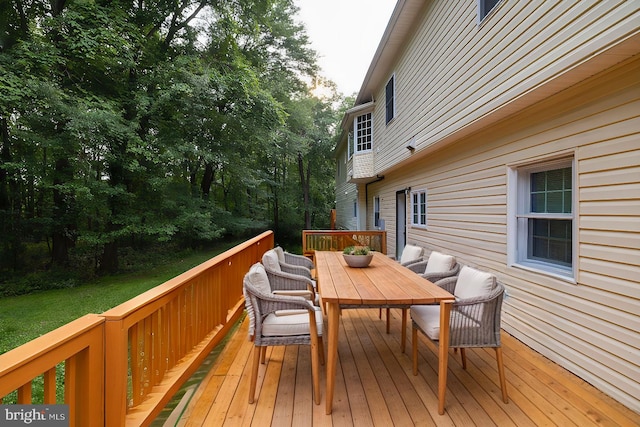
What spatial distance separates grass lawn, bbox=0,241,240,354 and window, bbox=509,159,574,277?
24.5ft

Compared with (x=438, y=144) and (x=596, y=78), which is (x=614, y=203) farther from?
(x=438, y=144)

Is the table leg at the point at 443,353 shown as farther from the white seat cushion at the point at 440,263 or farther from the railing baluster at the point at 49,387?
the railing baluster at the point at 49,387

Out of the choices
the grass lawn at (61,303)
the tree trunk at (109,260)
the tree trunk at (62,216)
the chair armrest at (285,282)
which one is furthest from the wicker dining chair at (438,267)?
the tree trunk at (109,260)

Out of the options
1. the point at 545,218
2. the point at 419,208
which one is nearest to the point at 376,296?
the point at 545,218

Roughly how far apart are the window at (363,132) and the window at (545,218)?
20.8 feet

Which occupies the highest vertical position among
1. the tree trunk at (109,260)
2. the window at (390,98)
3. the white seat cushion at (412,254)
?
the window at (390,98)

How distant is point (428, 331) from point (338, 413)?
2.93 feet

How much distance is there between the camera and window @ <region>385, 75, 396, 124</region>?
23.6 ft

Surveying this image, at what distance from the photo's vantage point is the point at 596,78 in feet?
7.80

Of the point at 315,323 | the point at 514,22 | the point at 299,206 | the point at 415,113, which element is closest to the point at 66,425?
the point at 315,323

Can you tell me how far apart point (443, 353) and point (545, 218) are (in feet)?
6.67

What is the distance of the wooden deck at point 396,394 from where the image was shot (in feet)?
6.50

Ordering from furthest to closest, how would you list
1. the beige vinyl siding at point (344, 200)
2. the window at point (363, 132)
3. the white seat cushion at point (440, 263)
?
1. the beige vinyl siding at point (344, 200)
2. the window at point (363, 132)
3. the white seat cushion at point (440, 263)

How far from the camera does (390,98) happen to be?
759cm
